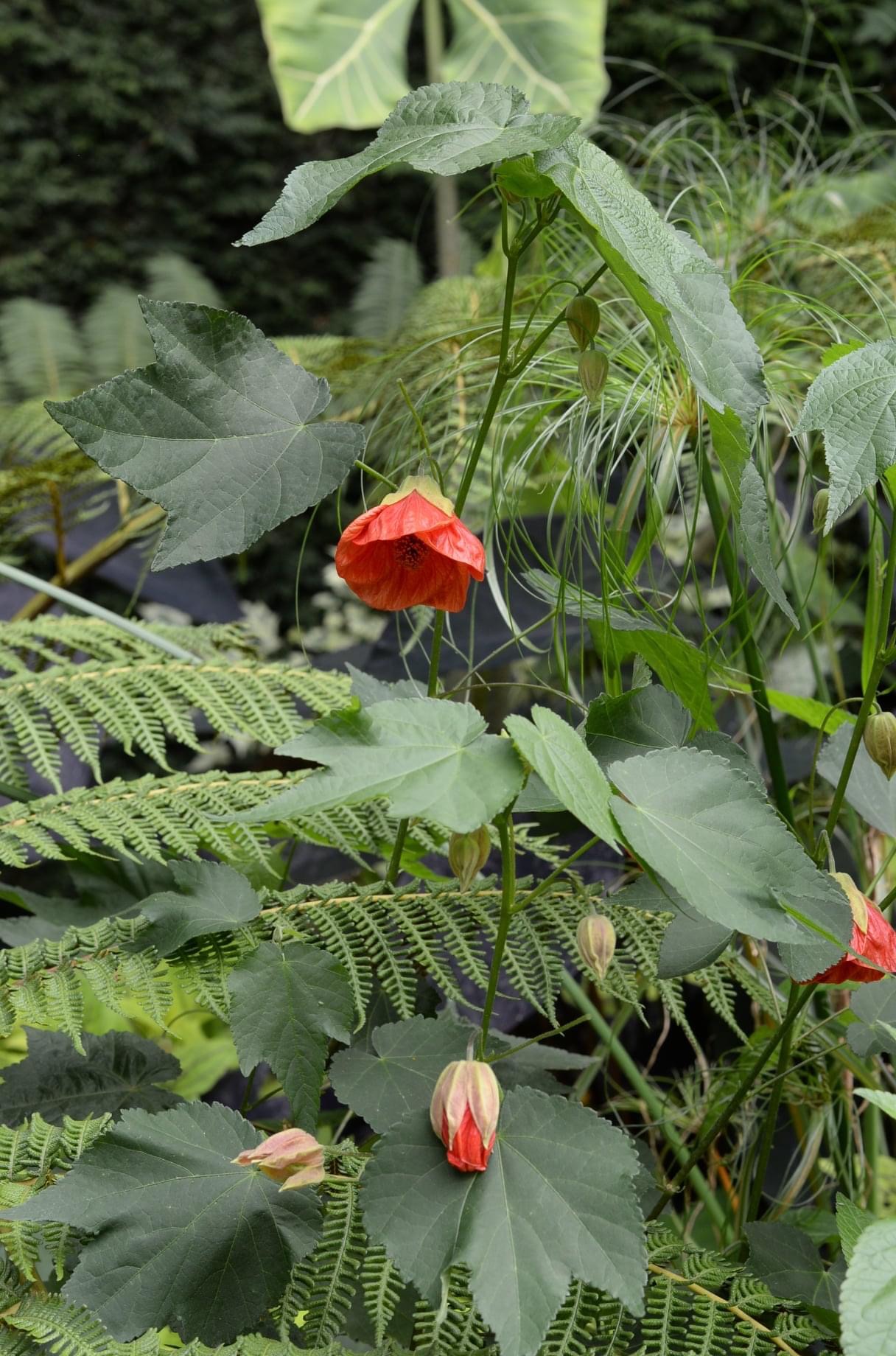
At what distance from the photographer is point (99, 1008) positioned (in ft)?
2.51

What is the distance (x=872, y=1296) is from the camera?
291mm

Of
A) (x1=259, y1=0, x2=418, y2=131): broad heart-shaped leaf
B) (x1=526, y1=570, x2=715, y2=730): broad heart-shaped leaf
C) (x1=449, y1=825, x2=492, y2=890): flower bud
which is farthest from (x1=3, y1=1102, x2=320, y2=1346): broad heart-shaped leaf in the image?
(x1=259, y1=0, x2=418, y2=131): broad heart-shaped leaf

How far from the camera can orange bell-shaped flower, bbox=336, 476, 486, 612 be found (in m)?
0.36

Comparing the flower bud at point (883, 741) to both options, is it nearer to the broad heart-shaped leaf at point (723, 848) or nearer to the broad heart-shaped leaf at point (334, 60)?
the broad heart-shaped leaf at point (723, 848)

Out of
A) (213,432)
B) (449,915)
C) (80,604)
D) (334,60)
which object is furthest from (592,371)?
(334,60)

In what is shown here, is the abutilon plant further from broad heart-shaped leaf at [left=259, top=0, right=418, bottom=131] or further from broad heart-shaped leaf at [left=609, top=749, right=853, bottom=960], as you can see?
broad heart-shaped leaf at [left=259, top=0, right=418, bottom=131]

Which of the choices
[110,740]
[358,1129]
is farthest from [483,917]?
[110,740]

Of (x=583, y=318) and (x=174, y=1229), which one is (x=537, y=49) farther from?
(x=174, y=1229)

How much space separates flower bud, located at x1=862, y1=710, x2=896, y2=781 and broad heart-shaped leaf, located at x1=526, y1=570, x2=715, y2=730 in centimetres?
6

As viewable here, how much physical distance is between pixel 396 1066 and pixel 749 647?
0.22 m

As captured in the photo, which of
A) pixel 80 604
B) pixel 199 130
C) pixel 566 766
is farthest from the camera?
pixel 199 130

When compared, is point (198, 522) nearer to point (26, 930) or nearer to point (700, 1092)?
point (26, 930)

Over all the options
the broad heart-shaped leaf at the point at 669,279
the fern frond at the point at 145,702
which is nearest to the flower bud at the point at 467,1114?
the broad heart-shaped leaf at the point at 669,279

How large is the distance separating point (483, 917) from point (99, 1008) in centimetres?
40
